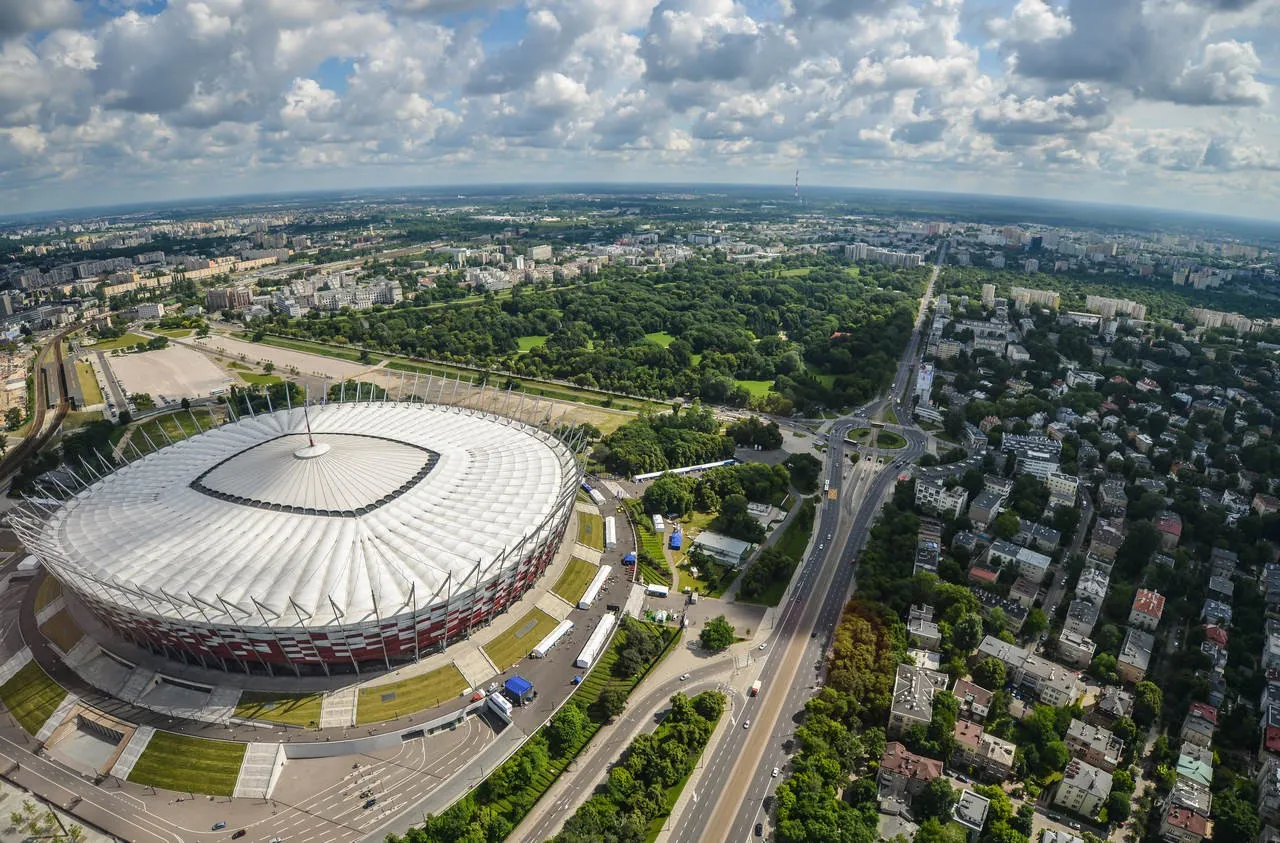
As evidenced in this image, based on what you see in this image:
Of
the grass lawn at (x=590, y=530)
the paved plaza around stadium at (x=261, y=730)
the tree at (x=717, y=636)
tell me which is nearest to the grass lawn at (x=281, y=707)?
the paved plaza around stadium at (x=261, y=730)

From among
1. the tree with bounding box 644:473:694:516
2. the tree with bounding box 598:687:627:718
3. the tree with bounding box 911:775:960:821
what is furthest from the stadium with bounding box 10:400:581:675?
the tree with bounding box 911:775:960:821

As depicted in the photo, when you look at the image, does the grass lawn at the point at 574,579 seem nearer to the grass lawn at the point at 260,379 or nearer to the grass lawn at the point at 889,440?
the grass lawn at the point at 889,440

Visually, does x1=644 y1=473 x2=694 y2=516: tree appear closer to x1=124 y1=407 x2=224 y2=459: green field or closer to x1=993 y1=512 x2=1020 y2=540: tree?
x1=993 y1=512 x2=1020 y2=540: tree

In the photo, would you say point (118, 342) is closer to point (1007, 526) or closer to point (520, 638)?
point (520, 638)

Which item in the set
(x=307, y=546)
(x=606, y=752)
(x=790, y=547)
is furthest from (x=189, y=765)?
(x=790, y=547)

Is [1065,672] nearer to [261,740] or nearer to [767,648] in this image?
[767,648]

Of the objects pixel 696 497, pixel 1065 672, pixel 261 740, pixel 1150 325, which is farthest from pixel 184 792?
pixel 1150 325
